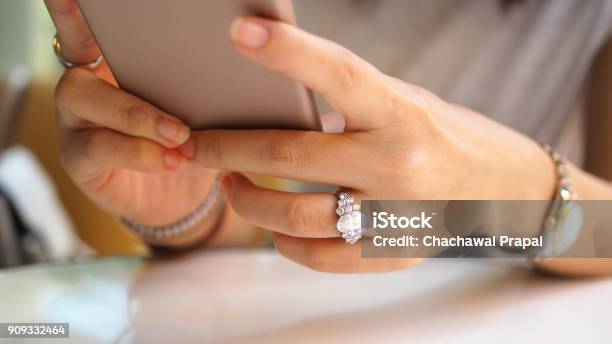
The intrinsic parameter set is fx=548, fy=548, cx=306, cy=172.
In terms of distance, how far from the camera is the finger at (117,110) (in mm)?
311

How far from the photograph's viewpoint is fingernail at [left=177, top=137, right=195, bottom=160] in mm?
326

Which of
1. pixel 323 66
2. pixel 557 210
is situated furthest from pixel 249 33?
pixel 557 210

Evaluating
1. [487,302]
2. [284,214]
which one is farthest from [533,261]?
[284,214]

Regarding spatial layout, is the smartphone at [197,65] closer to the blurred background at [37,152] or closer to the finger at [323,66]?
the finger at [323,66]

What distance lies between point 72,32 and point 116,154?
0.25 feet

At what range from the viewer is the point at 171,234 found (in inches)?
19.0

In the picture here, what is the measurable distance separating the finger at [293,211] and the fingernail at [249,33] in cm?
11

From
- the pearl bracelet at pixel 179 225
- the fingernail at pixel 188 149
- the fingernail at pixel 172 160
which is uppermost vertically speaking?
the fingernail at pixel 188 149

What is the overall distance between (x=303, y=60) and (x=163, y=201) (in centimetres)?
28

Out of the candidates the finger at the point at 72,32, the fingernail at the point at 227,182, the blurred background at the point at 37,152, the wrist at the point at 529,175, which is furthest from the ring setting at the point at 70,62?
the blurred background at the point at 37,152

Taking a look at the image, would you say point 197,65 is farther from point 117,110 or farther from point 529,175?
point 529,175

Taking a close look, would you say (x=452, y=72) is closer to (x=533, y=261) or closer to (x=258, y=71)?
(x=533, y=261)

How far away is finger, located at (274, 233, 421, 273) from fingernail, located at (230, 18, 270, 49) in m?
0.14

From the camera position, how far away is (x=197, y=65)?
0.93 feet
